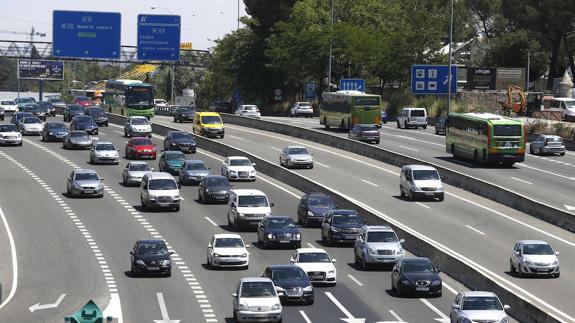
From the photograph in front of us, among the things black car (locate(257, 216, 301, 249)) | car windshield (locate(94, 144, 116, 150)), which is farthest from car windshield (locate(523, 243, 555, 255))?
car windshield (locate(94, 144, 116, 150))

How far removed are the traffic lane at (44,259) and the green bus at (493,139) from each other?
979 inches

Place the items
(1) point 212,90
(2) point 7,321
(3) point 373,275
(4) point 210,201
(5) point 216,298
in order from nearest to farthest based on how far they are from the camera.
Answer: (2) point 7,321, (5) point 216,298, (3) point 373,275, (4) point 210,201, (1) point 212,90

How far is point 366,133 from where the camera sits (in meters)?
87.0

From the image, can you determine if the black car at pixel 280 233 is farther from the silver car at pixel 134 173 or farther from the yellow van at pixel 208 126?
the yellow van at pixel 208 126

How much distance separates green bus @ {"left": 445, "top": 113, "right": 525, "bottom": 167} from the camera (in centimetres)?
7381

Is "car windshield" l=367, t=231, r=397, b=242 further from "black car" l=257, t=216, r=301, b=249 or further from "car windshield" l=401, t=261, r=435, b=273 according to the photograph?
"car windshield" l=401, t=261, r=435, b=273

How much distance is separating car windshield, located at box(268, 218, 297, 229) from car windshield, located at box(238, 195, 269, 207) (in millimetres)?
4437

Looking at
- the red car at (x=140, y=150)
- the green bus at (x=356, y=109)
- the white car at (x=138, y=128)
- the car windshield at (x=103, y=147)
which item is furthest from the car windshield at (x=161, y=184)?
the green bus at (x=356, y=109)

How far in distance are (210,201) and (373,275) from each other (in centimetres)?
1834

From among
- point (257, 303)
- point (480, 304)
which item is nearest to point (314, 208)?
point (257, 303)

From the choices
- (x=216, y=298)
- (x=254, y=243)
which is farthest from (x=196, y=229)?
(x=216, y=298)

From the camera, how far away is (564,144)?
3447 inches

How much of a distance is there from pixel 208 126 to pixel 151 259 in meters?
47.8

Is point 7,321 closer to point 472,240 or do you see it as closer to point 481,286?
point 481,286
